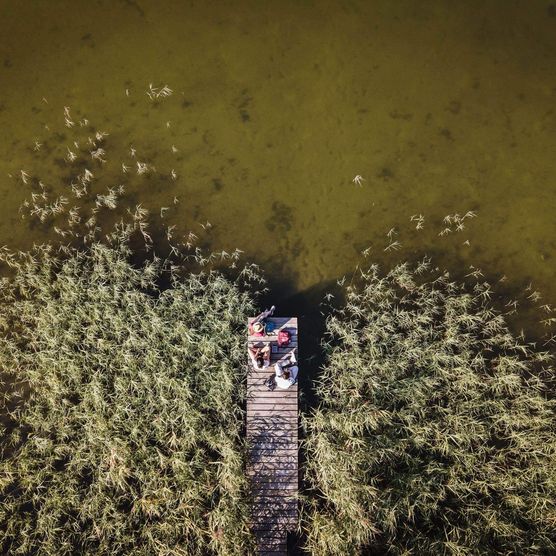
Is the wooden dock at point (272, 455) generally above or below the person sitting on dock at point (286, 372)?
below

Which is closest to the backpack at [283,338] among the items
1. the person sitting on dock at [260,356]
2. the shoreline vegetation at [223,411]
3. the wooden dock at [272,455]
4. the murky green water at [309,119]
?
the wooden dock at [272,455]

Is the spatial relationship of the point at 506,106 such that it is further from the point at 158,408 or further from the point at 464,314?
the point at 158,408

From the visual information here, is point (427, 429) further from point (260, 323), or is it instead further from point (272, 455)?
point (260, 323)

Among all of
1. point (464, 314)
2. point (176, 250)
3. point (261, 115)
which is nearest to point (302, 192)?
point (261, 115)

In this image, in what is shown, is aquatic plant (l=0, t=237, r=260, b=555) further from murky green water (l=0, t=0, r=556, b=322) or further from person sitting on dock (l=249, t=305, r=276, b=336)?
murky green water (l=0, t=0, r=556, b=322)

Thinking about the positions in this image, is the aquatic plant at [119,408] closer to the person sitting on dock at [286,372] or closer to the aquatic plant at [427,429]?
the person sitting on dock at [286,372]

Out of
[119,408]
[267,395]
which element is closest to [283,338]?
[267,395]
